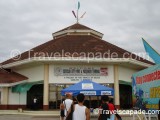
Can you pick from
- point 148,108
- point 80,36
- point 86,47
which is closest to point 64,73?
point 86,47

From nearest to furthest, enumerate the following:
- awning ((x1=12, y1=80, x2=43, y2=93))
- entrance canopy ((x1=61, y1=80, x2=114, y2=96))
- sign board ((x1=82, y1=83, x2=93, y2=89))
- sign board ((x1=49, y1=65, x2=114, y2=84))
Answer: entrance canopy ((x1=61, y1=80, x2=114, y2=96))
sign board ((x1=82, y1=83, x2=93, y2=89))
sign board ((x1=49, y1=65, x2=114, y2=84))
awning ((x1=12, y1=80, x2=43, y2=93))

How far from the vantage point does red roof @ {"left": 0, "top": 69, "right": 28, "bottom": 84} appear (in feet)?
90.2

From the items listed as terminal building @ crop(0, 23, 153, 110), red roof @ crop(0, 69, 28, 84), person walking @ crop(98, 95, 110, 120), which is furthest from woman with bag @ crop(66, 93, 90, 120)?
red roof @ crop(0, 69, 28, 84)

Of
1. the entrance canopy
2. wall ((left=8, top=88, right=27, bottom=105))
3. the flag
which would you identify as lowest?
wall ((left=8, top=88, right=27, bottom=105))

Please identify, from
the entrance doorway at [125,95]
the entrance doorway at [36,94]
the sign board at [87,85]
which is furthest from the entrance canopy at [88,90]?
the entrance doorway at [125,95]

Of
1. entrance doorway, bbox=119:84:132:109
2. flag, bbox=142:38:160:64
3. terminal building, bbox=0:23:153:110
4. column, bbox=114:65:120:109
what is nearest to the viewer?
flag, bbox=142:38:160:64

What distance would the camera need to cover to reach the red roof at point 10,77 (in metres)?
27.5

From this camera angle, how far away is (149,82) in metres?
11.4

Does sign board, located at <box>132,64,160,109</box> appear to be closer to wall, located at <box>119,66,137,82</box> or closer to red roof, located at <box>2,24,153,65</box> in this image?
red roof, located at <box>2,24,153,65</box>

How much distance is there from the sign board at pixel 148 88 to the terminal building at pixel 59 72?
43.3 ft

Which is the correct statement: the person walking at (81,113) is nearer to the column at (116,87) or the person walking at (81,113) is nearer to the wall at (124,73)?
the column at (116,87)

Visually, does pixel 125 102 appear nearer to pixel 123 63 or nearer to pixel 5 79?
pixel 123 63

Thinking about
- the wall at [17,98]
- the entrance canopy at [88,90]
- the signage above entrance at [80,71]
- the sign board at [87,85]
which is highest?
the signage above entrance at [80,71]

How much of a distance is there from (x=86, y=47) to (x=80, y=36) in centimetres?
314
